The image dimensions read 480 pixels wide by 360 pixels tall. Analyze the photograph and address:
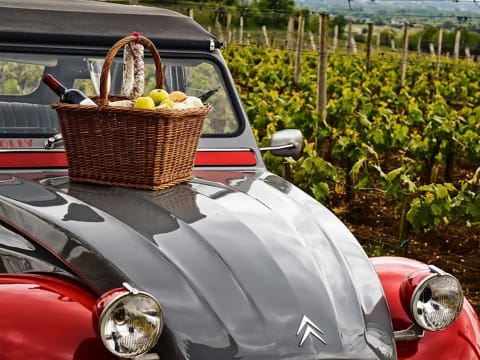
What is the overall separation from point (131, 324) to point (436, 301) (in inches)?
56.1

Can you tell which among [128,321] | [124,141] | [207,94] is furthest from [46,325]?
[207,94]

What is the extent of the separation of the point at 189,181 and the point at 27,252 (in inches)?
35.4

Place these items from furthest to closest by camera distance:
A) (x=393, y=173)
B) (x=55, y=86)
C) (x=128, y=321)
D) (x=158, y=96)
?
1. (x=393, y=173)
2. (x=55, y=86)
3. (x=158, y=96)
4. (x=128, y=321)

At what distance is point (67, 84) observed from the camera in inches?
197

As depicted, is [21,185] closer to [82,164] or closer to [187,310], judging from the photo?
[82,164]

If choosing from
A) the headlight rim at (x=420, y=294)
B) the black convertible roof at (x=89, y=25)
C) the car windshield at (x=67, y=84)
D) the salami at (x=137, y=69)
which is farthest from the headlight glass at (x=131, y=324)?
the black convertible roof at (x=89, y=25)

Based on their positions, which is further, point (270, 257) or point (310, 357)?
point (270, 257)

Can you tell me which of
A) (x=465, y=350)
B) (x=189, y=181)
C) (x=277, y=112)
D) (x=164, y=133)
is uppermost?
(x=164, y=133)

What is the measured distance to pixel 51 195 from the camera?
4207 mm

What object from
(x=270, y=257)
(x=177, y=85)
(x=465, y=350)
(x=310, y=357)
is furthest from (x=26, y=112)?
(x=465, y=350)

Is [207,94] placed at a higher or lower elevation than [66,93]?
lower

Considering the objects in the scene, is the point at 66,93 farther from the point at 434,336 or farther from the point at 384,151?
the point at 384,151

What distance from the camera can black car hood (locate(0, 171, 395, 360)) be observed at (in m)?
3.52

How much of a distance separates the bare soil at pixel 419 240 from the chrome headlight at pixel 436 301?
3270 mm
